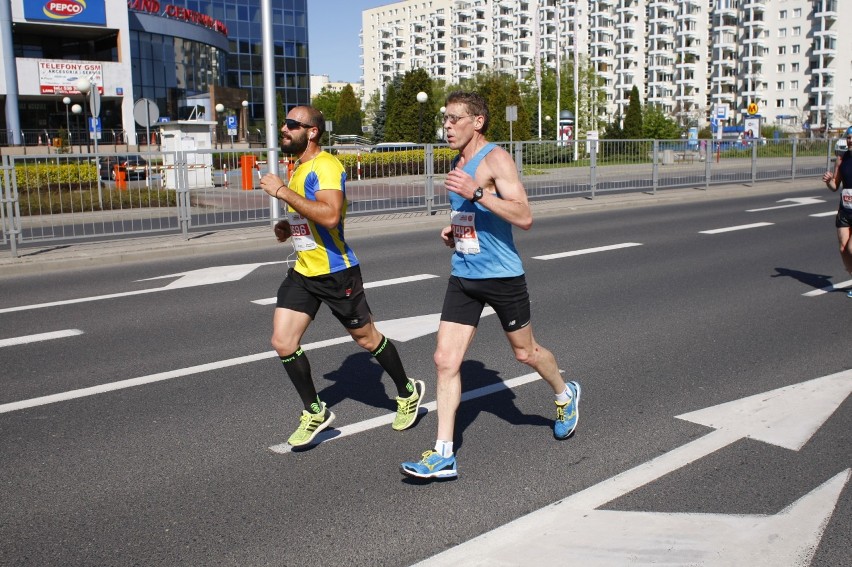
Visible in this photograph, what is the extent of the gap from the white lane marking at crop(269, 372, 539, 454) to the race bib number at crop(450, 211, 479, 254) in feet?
4.52

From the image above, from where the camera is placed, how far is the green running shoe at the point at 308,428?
477cm

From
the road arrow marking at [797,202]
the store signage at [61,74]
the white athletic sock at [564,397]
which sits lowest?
the white athletic sock at [564,397]

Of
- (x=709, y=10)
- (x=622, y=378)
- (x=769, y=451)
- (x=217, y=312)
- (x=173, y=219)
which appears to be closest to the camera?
(x=769, y=451)

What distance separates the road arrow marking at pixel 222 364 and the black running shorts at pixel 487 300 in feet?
9.01

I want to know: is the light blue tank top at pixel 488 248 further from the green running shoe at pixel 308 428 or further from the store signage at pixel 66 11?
the store signage at pixel 66 11

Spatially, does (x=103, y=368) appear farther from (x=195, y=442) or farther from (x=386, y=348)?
(x=386, y=348)

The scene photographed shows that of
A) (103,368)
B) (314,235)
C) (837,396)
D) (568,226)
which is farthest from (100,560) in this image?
(568,226)

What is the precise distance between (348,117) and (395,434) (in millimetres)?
109024

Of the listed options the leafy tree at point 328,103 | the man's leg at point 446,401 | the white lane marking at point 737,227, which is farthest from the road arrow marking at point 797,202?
the leafy tree at point 328,103

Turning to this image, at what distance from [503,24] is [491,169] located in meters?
145

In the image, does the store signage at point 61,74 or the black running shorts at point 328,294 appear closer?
the black running shorts at point 328,294

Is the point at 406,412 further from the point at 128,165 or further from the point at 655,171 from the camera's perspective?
the point at 655,171

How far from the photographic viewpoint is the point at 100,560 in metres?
3.53

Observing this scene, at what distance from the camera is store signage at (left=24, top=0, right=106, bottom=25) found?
1895 inches
